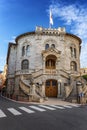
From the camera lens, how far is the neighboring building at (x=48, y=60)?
2767cm

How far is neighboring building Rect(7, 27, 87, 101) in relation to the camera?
27.7 metres

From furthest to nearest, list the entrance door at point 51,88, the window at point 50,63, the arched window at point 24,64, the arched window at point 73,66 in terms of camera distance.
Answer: the arched window at point 73,66
the arched window at point 24,64
the window at point 50,63
the entrance door at point 51,88

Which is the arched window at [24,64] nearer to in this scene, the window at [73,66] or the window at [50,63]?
the window at [50,63]

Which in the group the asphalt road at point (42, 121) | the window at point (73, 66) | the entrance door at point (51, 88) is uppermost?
the window at point (73, 66)

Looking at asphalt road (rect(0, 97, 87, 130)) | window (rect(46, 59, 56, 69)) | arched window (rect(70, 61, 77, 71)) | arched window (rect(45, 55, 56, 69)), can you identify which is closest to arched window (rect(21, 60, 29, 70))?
arched window (rect(45, 55, 56, 69))

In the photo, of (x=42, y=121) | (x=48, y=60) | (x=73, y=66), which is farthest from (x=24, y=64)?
(x=42, y=121)

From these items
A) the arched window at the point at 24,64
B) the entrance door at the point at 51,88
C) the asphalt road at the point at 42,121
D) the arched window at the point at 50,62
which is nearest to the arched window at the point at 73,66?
the arched window at the point at 50,62

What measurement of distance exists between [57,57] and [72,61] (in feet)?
14.1

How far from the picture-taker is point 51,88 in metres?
28.2

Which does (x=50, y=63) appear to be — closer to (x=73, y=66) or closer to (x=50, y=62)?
(x=50, y=62)

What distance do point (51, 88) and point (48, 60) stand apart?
6.26 meters

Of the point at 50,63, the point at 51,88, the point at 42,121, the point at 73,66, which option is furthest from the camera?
the point at 73,66

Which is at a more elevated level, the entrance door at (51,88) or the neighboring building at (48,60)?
the neighboring building at (48,60)

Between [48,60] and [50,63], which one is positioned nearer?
[50,63]
